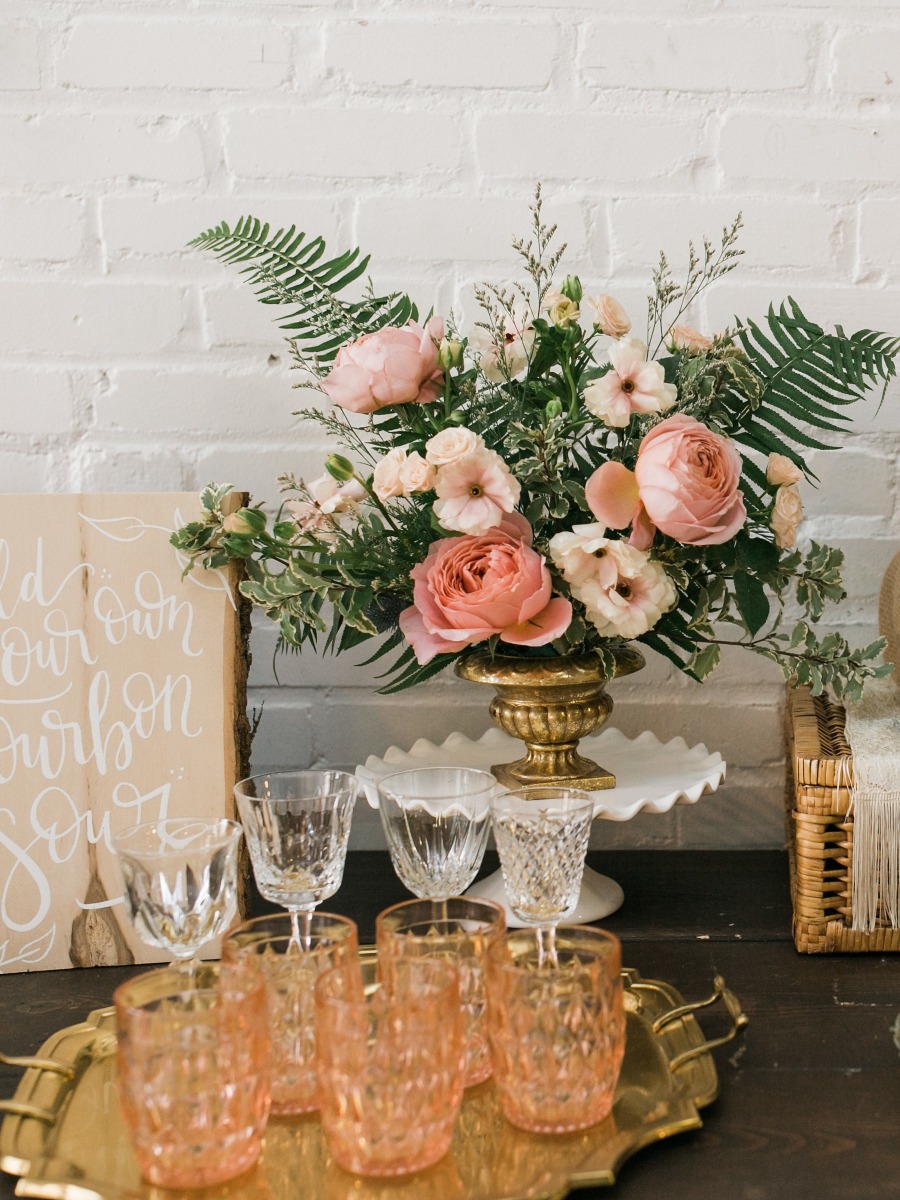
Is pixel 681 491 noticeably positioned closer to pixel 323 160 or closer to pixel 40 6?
pixel 323 160

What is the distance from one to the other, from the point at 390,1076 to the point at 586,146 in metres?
0.96

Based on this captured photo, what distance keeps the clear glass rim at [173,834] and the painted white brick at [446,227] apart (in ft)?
2.13

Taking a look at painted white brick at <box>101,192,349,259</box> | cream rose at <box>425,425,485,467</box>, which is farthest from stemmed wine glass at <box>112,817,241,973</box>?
painted white brick at <box>101,192,349,259</box>

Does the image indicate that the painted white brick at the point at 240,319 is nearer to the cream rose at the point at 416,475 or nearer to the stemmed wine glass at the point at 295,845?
the cream rose at the point at 416,475

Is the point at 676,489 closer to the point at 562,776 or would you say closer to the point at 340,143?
the point at 562,776

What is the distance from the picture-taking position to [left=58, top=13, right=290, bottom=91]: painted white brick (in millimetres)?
1153

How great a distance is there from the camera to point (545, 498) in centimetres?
89

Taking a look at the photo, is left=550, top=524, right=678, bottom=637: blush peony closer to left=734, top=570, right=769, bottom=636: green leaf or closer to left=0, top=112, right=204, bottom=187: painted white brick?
left=734, top=570, right=769, bottom=636: green leaf

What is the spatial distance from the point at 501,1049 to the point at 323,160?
92cm

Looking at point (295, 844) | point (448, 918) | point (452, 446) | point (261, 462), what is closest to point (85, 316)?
point (261, 462)

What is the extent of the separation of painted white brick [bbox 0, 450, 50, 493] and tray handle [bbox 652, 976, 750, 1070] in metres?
0.85

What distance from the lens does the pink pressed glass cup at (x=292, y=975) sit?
2.29 ft

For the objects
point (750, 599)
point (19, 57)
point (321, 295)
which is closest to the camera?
point (750, 599)

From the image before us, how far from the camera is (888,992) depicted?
84 cm
